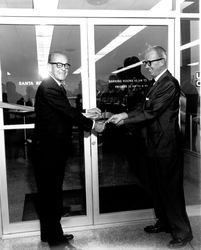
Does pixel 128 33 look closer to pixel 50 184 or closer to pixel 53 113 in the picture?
pixel 53 113

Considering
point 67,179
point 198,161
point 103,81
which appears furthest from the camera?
point 198,161

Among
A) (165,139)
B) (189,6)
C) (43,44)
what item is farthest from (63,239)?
(189,6)

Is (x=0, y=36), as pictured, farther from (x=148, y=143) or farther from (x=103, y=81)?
(x=148, y=143)

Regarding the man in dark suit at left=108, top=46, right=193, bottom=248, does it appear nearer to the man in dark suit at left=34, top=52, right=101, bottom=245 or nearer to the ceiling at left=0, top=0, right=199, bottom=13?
the man in dark suit at left=34, top=52, right=101, bottom=245

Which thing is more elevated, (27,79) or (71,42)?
A: (71,42)

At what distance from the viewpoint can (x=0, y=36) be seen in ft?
9.38

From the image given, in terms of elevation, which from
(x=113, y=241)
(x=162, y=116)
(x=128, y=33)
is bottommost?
(x=113, y=241)

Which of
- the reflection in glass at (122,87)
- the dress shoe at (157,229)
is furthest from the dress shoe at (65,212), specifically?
the dress shoe at (157,229)

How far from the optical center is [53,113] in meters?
2.63

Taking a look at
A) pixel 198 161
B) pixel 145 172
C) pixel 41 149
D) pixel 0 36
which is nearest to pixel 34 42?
pixel 0 36

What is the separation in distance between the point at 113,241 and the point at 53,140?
1134mm

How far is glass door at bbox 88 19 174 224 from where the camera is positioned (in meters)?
3.02

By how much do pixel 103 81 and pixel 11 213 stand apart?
69.6 inches

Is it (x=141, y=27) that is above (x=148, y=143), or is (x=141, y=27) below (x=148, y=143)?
above
